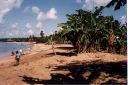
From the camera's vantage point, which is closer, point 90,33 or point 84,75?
point 84,75

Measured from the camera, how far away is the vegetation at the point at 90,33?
93.4 ft

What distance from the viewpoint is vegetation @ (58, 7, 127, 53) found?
28.5m

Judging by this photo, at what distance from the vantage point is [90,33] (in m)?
29.3

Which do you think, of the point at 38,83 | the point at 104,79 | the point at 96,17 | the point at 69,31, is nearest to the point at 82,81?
Result: the point at 104,79

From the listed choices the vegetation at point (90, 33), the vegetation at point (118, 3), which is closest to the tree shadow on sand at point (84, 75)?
the vegetation at point (118, 3)

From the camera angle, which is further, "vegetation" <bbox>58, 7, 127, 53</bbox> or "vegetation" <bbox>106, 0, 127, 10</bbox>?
"vegetation" <bbox>58, 7, 127, 53</bbox>

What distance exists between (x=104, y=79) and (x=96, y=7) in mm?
19371

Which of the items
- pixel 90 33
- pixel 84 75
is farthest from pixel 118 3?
pixel 90 33

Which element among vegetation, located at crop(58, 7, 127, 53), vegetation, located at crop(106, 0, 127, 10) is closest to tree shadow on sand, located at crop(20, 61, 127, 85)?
vegetation, located at crop(106, 0, 127, 10)

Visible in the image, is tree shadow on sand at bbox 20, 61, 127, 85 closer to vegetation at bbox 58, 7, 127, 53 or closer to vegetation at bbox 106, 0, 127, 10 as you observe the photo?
vegetation at bbox 106, 0, 127, 10

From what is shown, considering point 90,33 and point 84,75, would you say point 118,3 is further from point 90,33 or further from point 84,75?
point 90,33

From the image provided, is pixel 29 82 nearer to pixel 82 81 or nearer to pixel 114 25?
pixel 82 81

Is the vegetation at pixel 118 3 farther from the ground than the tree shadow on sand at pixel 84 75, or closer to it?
farther from the ground

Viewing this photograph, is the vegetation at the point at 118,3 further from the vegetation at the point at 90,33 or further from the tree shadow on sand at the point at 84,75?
the vegetation at the point at 90,33
